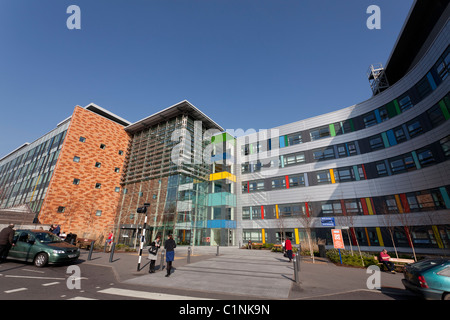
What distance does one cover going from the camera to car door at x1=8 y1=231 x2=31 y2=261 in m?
10.0

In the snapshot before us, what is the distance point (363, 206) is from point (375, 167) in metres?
5.02

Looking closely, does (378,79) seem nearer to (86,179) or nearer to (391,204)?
(391,204)

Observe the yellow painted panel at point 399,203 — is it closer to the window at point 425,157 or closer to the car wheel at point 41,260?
the window at point 425,157

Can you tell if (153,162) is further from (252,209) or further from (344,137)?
(344,137)

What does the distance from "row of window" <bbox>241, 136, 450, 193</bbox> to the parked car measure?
59.0ft

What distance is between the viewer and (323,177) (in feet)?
86.7

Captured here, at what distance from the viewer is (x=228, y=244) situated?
29.9 metres

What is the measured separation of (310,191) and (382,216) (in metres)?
7.93

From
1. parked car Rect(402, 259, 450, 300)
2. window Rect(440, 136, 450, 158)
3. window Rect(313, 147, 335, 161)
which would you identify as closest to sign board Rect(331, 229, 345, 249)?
parked car Rect(402, 259, 450, 300)

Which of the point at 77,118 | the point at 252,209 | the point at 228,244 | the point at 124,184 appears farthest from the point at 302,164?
the point at 77,118

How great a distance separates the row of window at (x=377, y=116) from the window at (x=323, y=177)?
210 inches

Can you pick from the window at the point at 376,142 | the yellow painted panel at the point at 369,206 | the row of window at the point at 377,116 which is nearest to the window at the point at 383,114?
the row of window at the point at 377,116

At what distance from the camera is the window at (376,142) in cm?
2371

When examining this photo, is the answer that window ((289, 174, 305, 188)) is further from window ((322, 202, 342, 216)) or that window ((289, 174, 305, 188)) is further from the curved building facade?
window ((322, 202, 342, 216))
